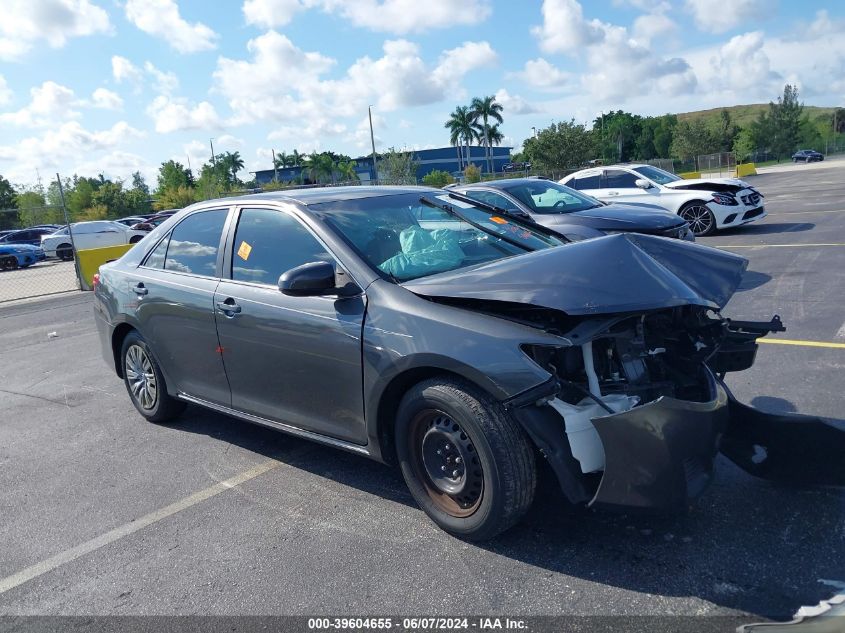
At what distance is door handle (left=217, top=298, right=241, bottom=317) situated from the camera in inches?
163

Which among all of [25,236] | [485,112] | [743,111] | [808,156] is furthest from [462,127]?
[743,111]

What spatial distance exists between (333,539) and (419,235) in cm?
174

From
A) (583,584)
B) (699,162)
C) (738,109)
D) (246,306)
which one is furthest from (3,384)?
(738,109)

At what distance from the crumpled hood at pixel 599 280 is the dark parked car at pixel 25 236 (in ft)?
102

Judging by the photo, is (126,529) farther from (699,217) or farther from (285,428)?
(699,217)

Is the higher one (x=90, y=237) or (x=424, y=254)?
(x=424, y=254)

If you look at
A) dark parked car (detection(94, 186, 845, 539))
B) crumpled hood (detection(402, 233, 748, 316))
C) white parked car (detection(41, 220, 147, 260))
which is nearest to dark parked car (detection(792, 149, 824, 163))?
white parked car (detection(41, 220, 147, 260))

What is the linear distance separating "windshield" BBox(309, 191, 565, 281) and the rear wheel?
27.2m

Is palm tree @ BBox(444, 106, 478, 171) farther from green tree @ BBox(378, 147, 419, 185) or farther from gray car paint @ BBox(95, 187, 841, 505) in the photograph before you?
gray car paint @ BBox(95, 187, 841, 505)

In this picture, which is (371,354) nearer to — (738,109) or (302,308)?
(302,308)

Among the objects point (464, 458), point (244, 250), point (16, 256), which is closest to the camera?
point (464, 458)

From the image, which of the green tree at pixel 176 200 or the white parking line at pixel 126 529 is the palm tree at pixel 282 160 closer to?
the green tree at pixel 176 200

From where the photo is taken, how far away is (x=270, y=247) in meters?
4.16

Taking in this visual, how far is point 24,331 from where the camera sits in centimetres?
1042
